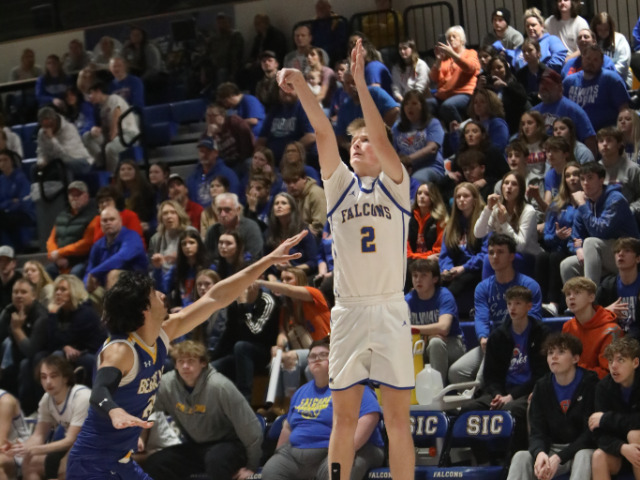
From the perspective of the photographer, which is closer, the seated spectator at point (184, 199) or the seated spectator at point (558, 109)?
the seated spectator at point (558, 109)

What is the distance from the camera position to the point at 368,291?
5.54 metres

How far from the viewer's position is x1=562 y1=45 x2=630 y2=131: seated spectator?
10.3 metres

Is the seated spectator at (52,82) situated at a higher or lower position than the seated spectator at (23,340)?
higher

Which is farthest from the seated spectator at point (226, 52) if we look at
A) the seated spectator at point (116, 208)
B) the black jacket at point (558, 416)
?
the black jacket at point (558, 416)

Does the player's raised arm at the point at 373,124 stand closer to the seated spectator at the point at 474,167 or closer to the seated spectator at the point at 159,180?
the seated spectator at the point at 474,167

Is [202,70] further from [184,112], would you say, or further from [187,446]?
[187,446]

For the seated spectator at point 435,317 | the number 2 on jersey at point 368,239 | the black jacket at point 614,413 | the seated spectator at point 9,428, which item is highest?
the number 2 on jersey at point 368,239

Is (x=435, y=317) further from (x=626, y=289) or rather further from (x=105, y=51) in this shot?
(x=105, y=51)

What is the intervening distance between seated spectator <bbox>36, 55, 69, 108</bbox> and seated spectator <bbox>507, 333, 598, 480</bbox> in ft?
31.9

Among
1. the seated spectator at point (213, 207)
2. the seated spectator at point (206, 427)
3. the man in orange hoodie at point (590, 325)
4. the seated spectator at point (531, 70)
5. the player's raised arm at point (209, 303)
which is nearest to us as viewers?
the player's raised arm at point (209, 303)

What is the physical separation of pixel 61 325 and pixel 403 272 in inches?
207

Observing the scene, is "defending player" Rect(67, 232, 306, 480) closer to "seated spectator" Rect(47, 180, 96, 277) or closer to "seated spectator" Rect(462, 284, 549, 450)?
"seated spectator" Rect(462, 284, 549, 450)

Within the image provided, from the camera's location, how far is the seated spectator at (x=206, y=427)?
8078 mm

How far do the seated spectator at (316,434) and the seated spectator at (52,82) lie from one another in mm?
8334
